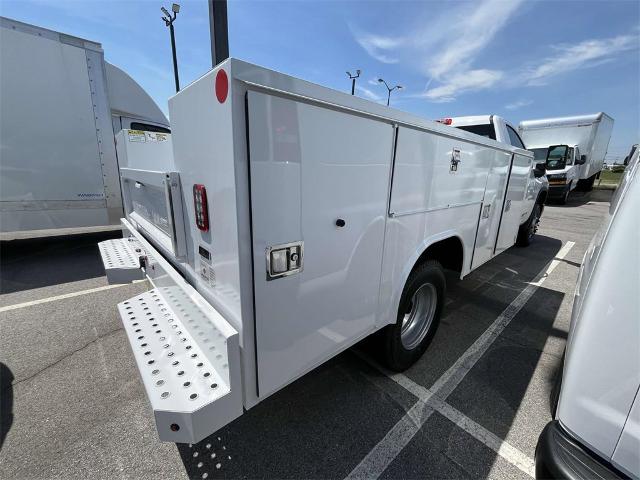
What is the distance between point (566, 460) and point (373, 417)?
1135mm

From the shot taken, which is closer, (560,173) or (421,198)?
(421,198)

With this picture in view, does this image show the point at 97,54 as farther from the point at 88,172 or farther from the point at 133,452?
the point at 133,452

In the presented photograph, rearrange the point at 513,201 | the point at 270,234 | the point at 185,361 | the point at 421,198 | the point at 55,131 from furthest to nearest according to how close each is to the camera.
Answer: the point at 55,131, the point at 513,201, the point at 421,198, the point at 185,361, the point at 270,234

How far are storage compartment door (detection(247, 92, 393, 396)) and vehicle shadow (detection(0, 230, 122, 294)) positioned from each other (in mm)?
4283

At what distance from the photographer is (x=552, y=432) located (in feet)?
4.06

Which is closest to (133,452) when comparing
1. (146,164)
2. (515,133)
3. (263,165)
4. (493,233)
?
(263,165)

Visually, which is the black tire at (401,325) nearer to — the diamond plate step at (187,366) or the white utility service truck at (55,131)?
the diamond plate step at (187,366)

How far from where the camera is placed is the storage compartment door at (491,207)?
3037 mm

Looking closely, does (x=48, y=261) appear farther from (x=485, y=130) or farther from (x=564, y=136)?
(x=564, y=136)

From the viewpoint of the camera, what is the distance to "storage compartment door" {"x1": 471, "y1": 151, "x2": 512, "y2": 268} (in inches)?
120

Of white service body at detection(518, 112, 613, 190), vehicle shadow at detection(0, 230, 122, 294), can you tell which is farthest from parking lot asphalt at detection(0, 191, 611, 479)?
white service body at detection(518, 112, 613, 190)

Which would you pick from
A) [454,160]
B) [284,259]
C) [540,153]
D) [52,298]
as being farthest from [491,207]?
[540,153]

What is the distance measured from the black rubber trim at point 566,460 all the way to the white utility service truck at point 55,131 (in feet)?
20.8

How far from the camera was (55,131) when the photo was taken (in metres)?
4.70
